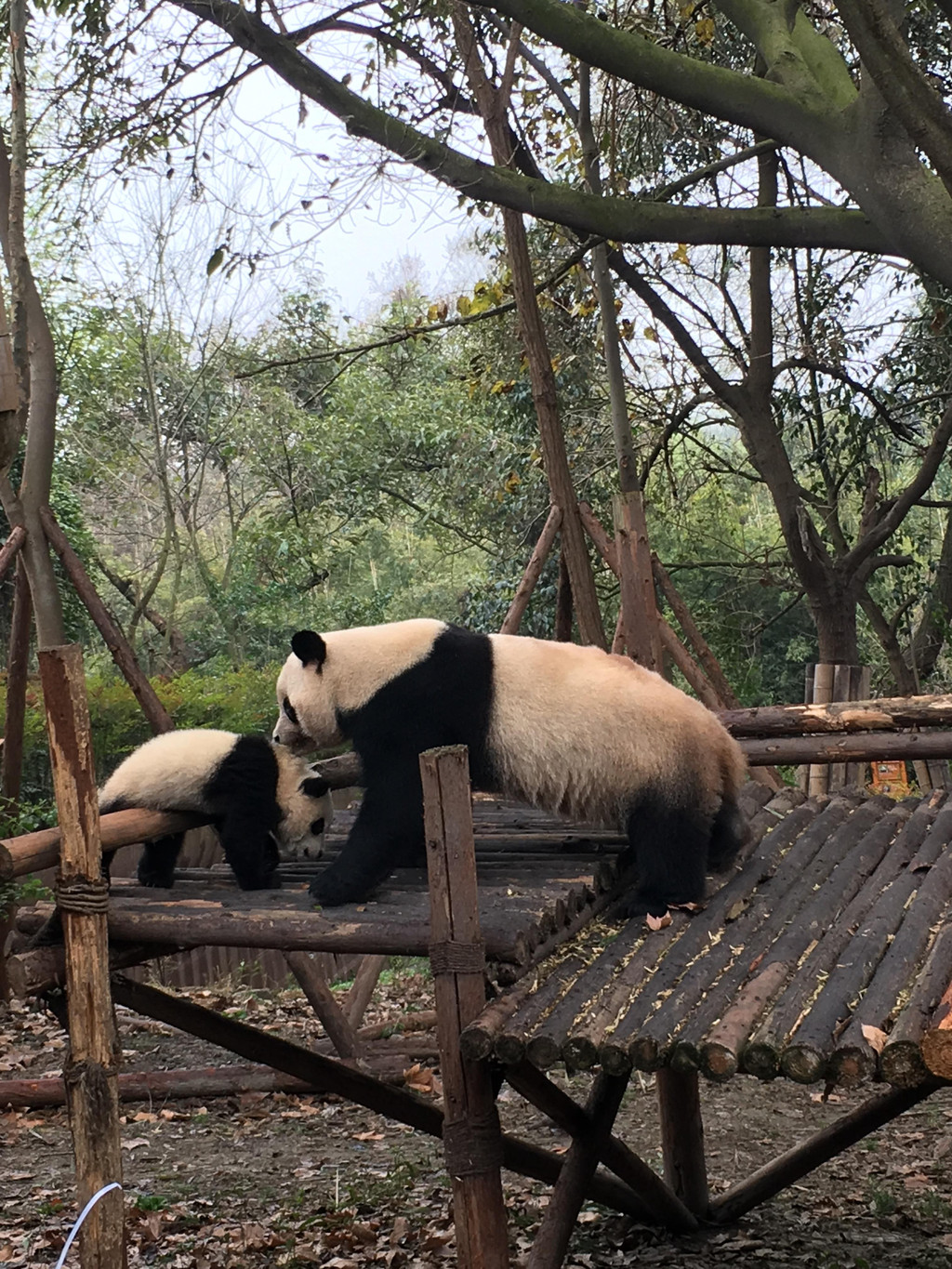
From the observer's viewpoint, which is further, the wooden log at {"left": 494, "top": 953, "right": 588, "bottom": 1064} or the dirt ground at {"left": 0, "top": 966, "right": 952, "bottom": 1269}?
the dirt ground at {"left": 0, "top": 966, "right": 952, "bottom": 1269}

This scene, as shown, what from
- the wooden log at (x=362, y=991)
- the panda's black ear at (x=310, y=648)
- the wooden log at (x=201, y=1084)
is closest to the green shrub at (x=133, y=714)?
the wooden log at (x=362, y=991)

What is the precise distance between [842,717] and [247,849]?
9.57ft

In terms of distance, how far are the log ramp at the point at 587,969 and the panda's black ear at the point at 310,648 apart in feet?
2.65

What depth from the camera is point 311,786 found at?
191 inches

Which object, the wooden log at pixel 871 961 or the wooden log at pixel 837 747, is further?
the wooden log at pixel 837 747

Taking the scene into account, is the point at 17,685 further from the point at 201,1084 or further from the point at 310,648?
the point at 310,648

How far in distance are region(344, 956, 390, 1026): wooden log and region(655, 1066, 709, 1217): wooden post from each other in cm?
243

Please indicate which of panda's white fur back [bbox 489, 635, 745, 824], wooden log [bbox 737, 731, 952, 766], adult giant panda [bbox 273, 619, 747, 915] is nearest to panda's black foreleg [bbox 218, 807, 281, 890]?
adult giant panda [bbox 273, 619, 747, 915]

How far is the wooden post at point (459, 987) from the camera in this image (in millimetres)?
3314

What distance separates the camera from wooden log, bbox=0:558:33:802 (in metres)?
6.85

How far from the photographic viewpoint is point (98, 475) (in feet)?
51.5

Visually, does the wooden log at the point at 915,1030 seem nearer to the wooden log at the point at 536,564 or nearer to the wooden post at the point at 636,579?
the wooden post at the point at 636,579

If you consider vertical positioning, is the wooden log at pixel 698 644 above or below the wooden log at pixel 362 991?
above

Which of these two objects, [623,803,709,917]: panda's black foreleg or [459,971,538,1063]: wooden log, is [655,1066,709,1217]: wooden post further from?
[459,971,538,1063]: wooden log
